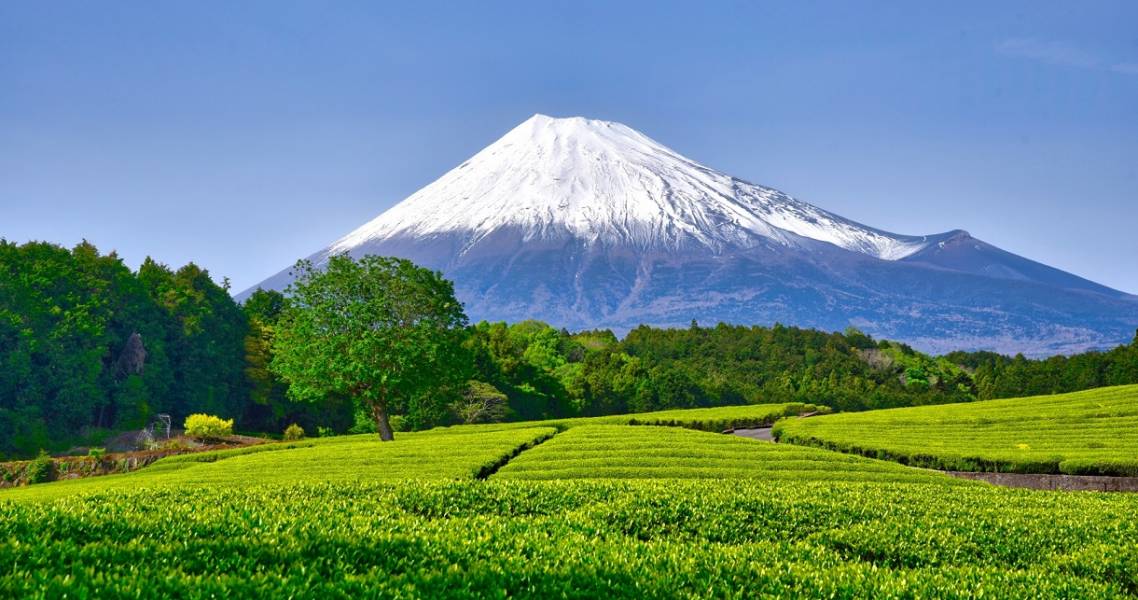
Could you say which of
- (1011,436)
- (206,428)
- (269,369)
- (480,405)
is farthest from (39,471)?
(1011,436)

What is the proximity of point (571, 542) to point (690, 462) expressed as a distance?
52.7 feet

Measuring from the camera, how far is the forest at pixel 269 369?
5097 cm

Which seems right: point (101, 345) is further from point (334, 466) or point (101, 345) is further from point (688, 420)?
point (688, 420)

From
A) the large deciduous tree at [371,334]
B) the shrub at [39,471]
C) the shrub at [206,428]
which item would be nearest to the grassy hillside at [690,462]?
the large deciduous tree at [371,334]

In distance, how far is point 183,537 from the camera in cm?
962

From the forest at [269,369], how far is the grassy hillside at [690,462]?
1734 cm

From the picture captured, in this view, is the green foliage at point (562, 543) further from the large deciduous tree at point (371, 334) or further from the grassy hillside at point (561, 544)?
the large deciduous tree at point (371, 334)

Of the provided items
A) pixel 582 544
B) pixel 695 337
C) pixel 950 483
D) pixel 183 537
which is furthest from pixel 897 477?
pixel 695 337

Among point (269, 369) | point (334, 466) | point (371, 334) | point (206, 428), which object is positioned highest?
point (371, 334)

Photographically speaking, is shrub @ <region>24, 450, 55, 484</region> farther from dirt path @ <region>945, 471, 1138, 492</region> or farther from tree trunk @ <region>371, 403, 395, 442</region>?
dirt path @ <region>945, 471, 1138, 492</region>

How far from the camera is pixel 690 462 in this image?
87.1 ft

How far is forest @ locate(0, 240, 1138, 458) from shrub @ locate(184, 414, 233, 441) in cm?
727

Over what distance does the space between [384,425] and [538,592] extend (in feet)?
118

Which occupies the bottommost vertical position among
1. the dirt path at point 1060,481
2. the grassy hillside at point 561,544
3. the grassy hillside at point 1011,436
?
the dirt path at point 1060,481
